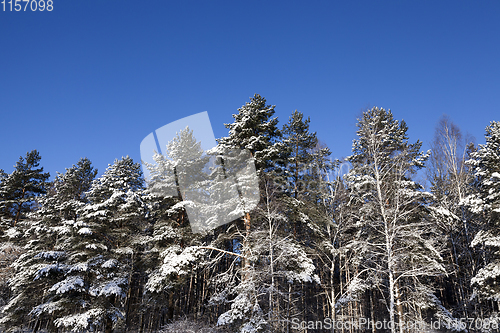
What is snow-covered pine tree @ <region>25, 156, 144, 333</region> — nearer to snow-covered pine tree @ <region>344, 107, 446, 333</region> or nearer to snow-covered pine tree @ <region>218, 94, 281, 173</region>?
snow-covered pine tree @ <region>218, 94, 281, 173</region>

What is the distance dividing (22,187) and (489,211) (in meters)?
37.4

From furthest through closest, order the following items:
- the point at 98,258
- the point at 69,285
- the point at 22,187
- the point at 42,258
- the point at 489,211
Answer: the point at 22,187 < the point at 42,258 < the point at 98,258 < the point at 69,285 < the point at 489,211

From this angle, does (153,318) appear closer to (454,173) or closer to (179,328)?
(179,328)

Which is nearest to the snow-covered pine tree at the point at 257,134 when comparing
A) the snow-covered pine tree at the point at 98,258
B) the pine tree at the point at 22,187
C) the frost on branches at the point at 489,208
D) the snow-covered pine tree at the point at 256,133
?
the snow-covered pine tree at the point at 256,133

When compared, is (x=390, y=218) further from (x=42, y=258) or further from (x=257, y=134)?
(x=42, y=258)

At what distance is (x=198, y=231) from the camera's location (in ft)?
63.2

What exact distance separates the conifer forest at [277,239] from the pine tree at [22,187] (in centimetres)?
147

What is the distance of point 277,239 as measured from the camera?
15.8 m

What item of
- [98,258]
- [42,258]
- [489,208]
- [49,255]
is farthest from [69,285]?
[489,208]

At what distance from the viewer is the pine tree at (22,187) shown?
27047mm

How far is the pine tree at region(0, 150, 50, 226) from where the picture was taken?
2705 cm

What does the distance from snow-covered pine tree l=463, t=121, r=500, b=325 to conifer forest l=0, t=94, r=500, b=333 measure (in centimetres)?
8

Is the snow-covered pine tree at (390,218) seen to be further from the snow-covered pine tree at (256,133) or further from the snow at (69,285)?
the snow at (69,285)

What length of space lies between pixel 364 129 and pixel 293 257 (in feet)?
28.7
